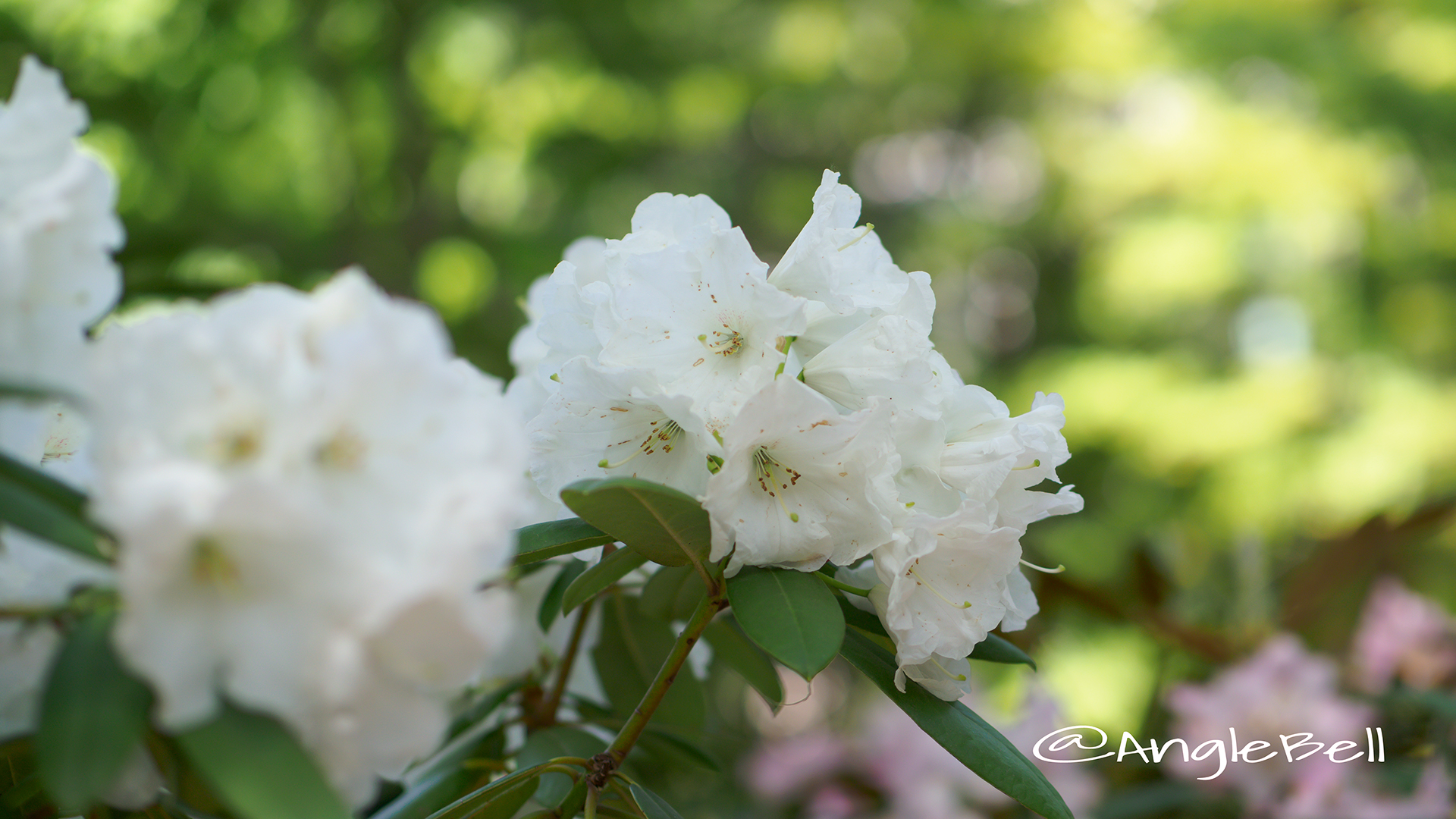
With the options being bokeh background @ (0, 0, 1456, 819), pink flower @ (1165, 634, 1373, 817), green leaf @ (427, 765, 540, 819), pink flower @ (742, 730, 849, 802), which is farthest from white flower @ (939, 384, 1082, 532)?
pink flower @ (742, 730, 849, 802)

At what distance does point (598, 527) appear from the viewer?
562 millimetres

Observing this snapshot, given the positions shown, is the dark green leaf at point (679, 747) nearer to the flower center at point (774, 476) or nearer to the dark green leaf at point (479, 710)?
the dark green leaf at point (479, 710)

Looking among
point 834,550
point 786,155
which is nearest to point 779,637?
point 834,550

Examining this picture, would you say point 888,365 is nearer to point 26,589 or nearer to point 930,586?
point 930,586

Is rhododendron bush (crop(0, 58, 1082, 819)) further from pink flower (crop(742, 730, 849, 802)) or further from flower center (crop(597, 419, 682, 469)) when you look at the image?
pink flower (crop(742, 730, 849, 802))

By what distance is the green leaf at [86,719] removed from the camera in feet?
1.12

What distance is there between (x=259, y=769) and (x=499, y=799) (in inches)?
11.2

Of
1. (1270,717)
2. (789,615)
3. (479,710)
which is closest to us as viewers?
(789,615)

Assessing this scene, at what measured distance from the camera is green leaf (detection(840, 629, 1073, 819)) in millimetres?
581

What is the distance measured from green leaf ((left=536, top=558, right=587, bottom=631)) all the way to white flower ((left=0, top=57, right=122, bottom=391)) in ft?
1.10

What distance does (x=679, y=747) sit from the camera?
32.7 inches

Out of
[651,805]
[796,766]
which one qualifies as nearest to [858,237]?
[651,805]

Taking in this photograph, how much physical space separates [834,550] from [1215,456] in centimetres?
397

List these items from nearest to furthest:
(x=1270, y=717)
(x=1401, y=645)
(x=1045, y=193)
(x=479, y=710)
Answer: (x=479, y=710) < (x=1270, y=717) < (x=1401, y=645) < (x=1045, y=193)
